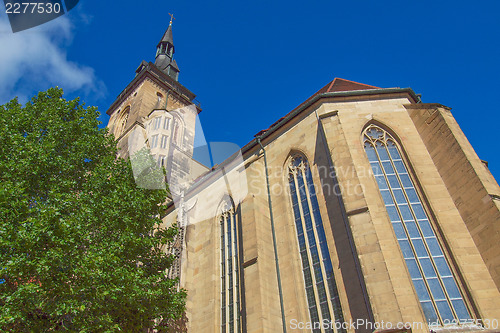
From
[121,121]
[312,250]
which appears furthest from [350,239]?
[121,121]

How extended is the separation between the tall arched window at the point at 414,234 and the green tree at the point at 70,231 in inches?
269

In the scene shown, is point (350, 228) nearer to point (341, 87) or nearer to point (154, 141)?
point (341, 87)

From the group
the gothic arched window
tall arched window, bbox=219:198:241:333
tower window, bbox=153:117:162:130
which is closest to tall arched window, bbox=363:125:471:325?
tall arched window, bbox=219:198:241:333

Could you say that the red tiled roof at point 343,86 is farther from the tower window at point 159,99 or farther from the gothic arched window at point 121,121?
the gothic arched window at point 121,121

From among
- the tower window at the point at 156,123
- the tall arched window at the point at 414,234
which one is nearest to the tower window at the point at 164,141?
the tower window at the point at 156,123

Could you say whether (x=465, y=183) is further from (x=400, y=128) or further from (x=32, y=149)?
(x=32, y=149)

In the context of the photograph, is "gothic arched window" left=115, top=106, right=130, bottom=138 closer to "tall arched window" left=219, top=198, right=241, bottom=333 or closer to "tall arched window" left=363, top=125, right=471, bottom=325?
"tall arched window" left=219, top=198, right=241, bottom=333

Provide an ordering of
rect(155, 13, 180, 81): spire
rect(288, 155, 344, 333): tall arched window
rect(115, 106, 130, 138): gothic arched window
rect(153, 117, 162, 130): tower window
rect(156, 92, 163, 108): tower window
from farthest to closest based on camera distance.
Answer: rect(155, 13, 180, 81): spire
rect(115, 106, 130, 138): gothic arched window
rect(156, 92, 163, 108): tower window
rect(153, 117, 162, 130): tower window
rect(288, 155, 344, 333): tall arched window

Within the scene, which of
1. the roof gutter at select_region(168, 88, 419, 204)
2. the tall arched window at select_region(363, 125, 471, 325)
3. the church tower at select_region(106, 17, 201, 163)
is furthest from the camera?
the church tower at select_region(106, 17, 201, 163)

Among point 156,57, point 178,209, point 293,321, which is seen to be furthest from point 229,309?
point 156,57

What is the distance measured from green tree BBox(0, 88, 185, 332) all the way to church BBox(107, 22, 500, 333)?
290 cm

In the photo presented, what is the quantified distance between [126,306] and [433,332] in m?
7.53

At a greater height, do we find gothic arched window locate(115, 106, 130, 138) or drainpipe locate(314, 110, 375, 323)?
gothic arched window locate(115, 106, 130, 138)

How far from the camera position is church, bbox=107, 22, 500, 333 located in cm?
876
